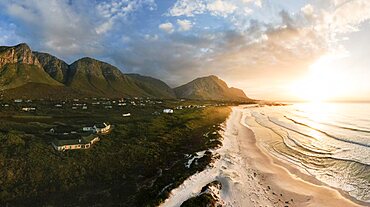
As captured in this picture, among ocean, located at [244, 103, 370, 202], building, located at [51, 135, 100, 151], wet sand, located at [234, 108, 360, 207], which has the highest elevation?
building, located at [51, 135, 100, 151]

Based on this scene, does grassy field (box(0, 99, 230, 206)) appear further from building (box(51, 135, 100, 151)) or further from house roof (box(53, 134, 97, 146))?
house roof (box(53, 134, 97, 146))

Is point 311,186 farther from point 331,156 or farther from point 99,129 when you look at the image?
point 99,129

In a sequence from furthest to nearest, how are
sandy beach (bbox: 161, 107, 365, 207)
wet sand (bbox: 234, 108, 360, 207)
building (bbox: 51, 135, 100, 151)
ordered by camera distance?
building (bbox: 51, 135, 100, 151) → wet sand (bbox: 234, 108, 360, 207) → sandy beach (bbox: 161, 107, 365, 207)

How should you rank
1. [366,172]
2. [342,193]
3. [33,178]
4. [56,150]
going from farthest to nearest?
[56,150] → [366,172] → [33,178] → [342,193]

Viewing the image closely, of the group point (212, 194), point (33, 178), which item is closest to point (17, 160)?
point (33, 178)

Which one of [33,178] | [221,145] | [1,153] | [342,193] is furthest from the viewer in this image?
[221,145]

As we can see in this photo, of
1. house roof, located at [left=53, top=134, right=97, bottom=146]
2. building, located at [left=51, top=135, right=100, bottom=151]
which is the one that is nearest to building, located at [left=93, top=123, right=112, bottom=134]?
house roof, located at [left=53, top=134, right=97, bottom=146]

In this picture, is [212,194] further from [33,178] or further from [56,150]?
[56,150]

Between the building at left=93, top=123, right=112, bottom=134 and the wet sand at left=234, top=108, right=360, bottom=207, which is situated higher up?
the building at left=93, top=123, right=112, bottom=134

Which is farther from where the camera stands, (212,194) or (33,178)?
(33,178)
